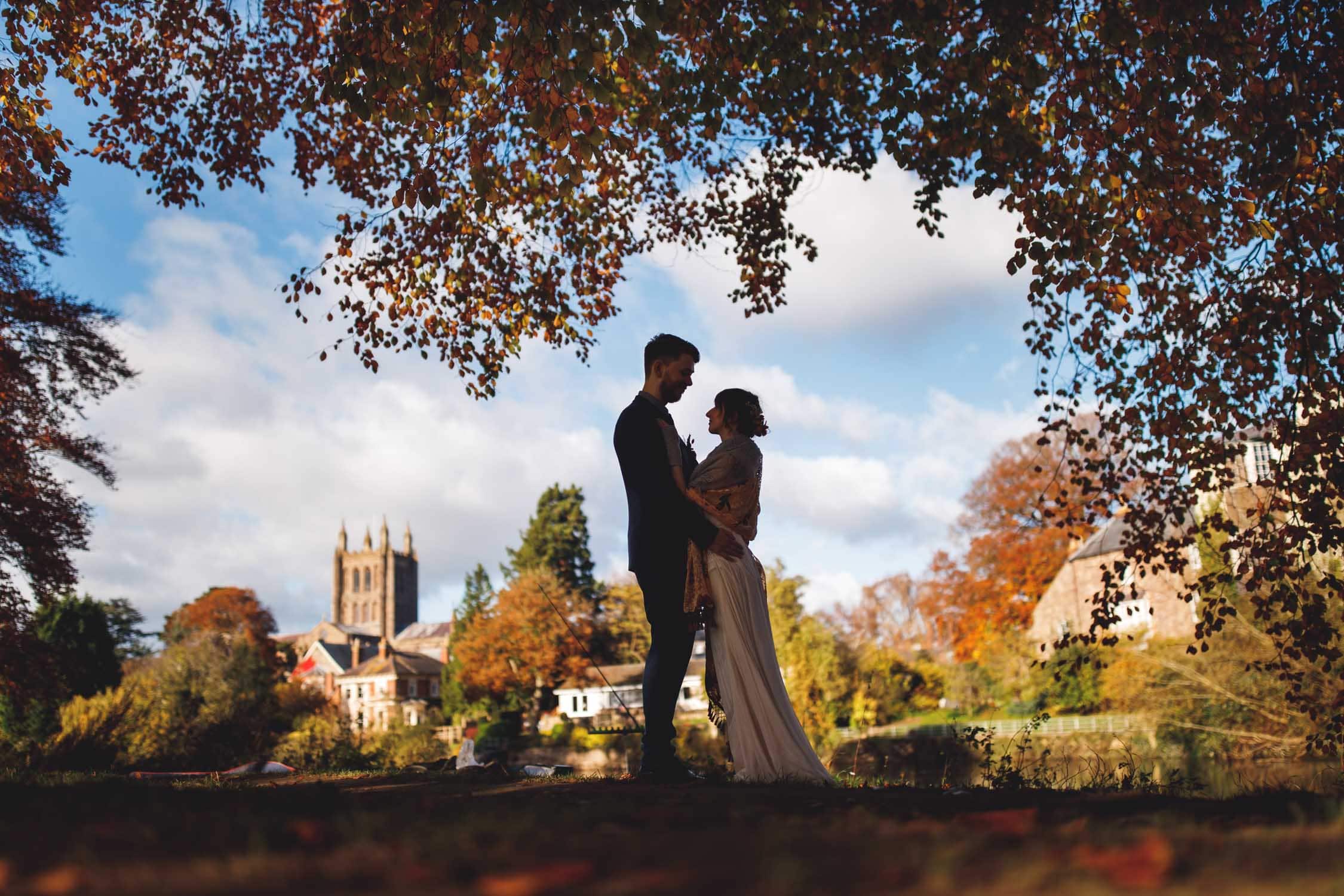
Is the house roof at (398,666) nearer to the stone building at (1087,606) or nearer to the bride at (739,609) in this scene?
the stone building at (1087,606)

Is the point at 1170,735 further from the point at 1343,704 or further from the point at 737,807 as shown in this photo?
the point at 737,807

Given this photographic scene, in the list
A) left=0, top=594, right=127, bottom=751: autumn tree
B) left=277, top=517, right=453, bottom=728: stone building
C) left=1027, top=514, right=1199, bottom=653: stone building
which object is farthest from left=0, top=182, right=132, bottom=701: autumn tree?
left=1027, top=514, right=1199, bottom=653: stone building

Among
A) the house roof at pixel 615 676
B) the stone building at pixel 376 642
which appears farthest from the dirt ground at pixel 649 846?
the house roof at pixel 615 676

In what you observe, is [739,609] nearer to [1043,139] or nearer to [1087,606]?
[1043,139]

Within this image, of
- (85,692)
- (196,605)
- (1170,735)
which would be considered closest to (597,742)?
(85,692)

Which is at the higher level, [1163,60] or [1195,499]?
[1163,60]

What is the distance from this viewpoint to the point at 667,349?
238 inches

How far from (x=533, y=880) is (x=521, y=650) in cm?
5103

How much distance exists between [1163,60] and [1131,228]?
211 centimetres

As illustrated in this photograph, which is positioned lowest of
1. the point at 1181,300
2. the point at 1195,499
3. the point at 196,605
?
the point at 1195,499

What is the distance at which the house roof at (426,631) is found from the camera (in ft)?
412

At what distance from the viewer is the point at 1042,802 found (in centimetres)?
374

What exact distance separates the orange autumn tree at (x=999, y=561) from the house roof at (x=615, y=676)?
14762 millimetres

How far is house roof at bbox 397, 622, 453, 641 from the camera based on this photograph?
125500 mm
